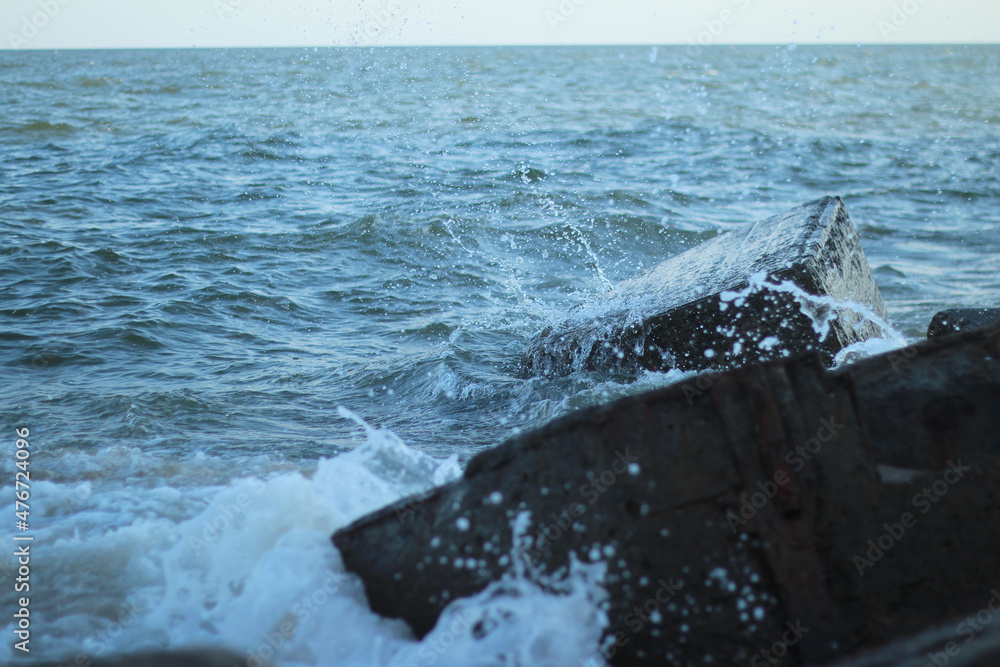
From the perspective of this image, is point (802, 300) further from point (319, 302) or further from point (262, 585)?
point (319, 302)

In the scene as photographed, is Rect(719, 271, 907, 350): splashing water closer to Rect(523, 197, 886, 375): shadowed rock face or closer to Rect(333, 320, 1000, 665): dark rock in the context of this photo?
Rect(523, 197, 886, 375): shadowed rock face

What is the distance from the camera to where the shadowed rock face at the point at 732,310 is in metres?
3.87

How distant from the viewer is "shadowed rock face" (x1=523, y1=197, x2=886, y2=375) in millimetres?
3869

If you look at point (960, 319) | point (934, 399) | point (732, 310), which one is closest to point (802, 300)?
point (732, 310)

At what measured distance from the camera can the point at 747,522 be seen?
1981mm

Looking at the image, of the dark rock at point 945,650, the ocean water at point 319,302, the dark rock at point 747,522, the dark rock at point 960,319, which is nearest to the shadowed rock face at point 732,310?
the ocean water at point 319,302

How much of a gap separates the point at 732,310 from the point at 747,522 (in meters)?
2.09

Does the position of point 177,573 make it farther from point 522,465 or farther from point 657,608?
point 657,608

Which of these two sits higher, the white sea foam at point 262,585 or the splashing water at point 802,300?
the splashing water at point 802,300

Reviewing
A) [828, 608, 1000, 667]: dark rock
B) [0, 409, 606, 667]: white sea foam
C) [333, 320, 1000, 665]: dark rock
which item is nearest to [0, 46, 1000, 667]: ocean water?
[0, 409, 606, 667]: white sea foam

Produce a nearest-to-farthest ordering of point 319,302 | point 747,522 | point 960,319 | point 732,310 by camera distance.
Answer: point 747,522 → point 732,310 → point 960,319 → point 319,302

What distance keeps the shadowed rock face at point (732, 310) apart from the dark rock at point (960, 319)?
12.0 inches

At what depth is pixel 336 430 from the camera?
4.52 m

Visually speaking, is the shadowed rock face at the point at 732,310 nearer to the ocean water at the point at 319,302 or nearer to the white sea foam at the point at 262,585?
the ocean water at the point at 319,302
